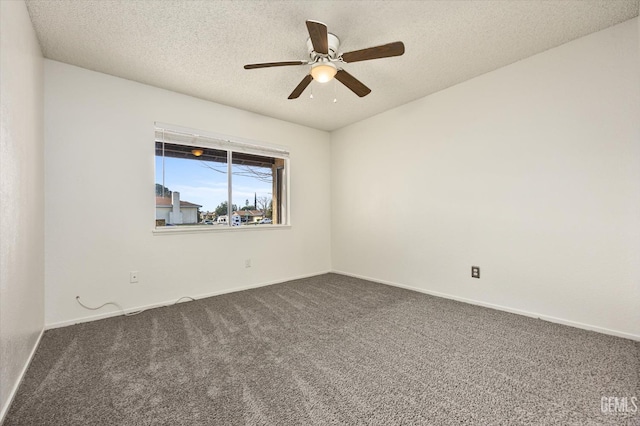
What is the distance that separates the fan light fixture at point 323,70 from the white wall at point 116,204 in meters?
1.83

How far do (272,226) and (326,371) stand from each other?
2474 millimetres

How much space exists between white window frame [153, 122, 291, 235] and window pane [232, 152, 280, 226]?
9 cm

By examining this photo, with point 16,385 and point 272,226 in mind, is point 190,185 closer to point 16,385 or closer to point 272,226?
point 272,226

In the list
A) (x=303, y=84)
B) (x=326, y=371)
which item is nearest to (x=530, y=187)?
(x=303, y=84)

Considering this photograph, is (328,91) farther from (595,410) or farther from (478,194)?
(595,410)

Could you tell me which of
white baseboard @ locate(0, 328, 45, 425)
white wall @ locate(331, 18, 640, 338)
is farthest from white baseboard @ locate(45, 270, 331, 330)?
white wall @ locate(331, 18, 640, 338)

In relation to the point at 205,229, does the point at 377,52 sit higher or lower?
higher

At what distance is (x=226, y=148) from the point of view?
3.56 metres

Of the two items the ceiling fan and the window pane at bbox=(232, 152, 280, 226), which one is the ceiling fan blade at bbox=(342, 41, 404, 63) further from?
the window pane at bbox=(232, 152, 280, 226)

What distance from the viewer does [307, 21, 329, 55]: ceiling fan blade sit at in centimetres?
160

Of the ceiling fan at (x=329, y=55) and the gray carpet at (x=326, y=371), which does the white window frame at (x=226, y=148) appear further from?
the ceiling fan at (x=329, y=55)

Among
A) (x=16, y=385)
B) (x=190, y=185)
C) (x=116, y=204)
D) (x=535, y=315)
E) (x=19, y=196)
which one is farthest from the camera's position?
(x=190, y=185)

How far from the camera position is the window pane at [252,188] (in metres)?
3.71

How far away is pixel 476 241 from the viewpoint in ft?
9.59
